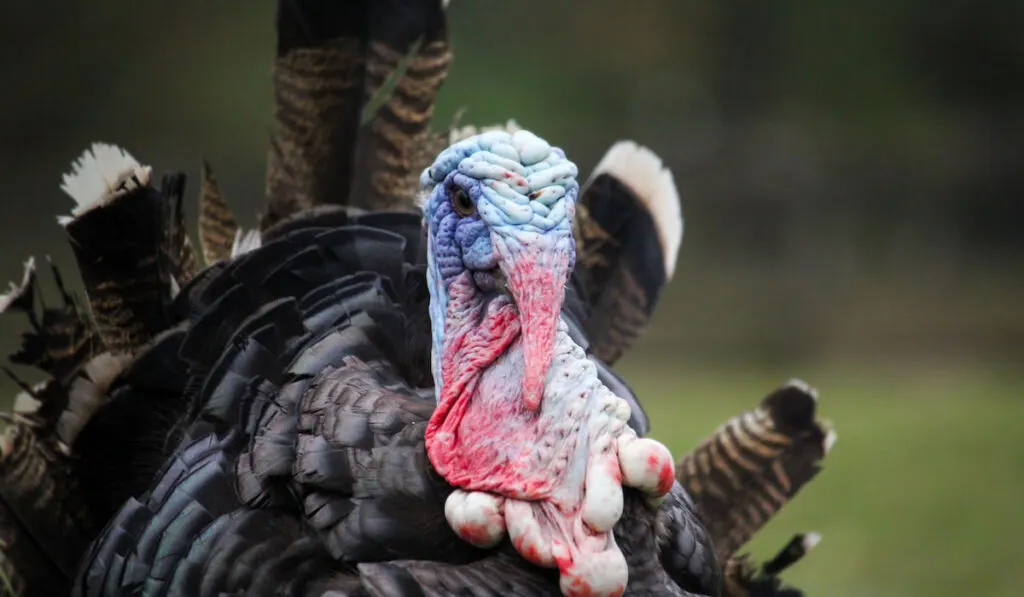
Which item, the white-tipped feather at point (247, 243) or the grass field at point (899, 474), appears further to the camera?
the grass field at point (899, 474)

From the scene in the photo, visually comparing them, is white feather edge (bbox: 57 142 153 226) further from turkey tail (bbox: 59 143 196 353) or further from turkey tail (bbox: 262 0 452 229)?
turkey tail (bbox: 262 0 452 229)

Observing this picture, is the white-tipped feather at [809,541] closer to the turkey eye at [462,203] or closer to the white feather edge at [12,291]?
the turkey eye at [462,203]

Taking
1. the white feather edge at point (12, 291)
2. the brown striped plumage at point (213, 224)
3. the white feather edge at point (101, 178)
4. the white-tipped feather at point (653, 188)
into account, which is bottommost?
the white feather edge at point (12, 291)

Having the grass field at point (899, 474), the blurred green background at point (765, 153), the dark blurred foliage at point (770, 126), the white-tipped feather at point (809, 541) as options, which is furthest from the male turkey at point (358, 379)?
the dark blurred foliage at point (770, 126)

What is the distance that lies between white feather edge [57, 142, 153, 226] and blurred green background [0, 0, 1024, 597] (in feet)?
6.76

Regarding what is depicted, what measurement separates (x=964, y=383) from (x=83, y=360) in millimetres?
3627

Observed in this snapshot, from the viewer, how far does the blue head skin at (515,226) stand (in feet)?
5.02

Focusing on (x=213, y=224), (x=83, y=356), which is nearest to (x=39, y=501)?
(x=83, y=356)

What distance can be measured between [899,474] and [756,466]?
1.96 m

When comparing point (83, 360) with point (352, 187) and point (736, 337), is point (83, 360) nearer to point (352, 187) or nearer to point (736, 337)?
point (352, 187)

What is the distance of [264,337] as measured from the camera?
1976mm

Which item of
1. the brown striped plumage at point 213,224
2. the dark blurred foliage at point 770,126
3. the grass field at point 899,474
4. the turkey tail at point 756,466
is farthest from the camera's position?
the dark blurred foliage at point 770,126

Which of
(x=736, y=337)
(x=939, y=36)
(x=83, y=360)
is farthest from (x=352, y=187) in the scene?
(x=939, y=36)

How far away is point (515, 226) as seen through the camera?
1538 millimetres
